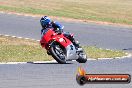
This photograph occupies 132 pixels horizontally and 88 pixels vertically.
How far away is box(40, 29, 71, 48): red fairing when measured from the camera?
16062 mm

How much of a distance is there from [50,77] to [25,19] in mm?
18699

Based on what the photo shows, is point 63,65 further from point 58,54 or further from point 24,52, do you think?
point 24,52

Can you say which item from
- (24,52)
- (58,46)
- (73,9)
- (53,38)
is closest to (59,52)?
(58,46)

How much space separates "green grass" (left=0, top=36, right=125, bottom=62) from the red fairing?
96 centimetres

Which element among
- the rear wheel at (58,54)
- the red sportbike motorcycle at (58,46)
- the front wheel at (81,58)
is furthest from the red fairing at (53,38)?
the front wheel at (81,58)

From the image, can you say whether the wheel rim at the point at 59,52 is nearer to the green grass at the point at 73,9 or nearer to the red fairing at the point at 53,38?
the red fairing at the point at 53,38

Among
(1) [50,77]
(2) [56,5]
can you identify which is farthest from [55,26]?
(2) [56,5]

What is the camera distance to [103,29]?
1180 inches

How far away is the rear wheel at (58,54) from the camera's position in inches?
632

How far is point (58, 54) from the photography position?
16.1 metres

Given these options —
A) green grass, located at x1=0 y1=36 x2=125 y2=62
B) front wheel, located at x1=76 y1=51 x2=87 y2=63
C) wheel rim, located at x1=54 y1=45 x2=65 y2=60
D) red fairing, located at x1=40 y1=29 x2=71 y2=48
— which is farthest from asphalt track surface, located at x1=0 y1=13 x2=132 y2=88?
green grass, located at x1=0 y1=36 x2=125 y2=62

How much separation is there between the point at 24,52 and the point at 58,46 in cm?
284

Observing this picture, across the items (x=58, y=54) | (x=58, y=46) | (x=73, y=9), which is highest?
(x=58, y=46)

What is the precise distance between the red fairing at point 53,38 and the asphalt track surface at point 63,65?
63 cm
